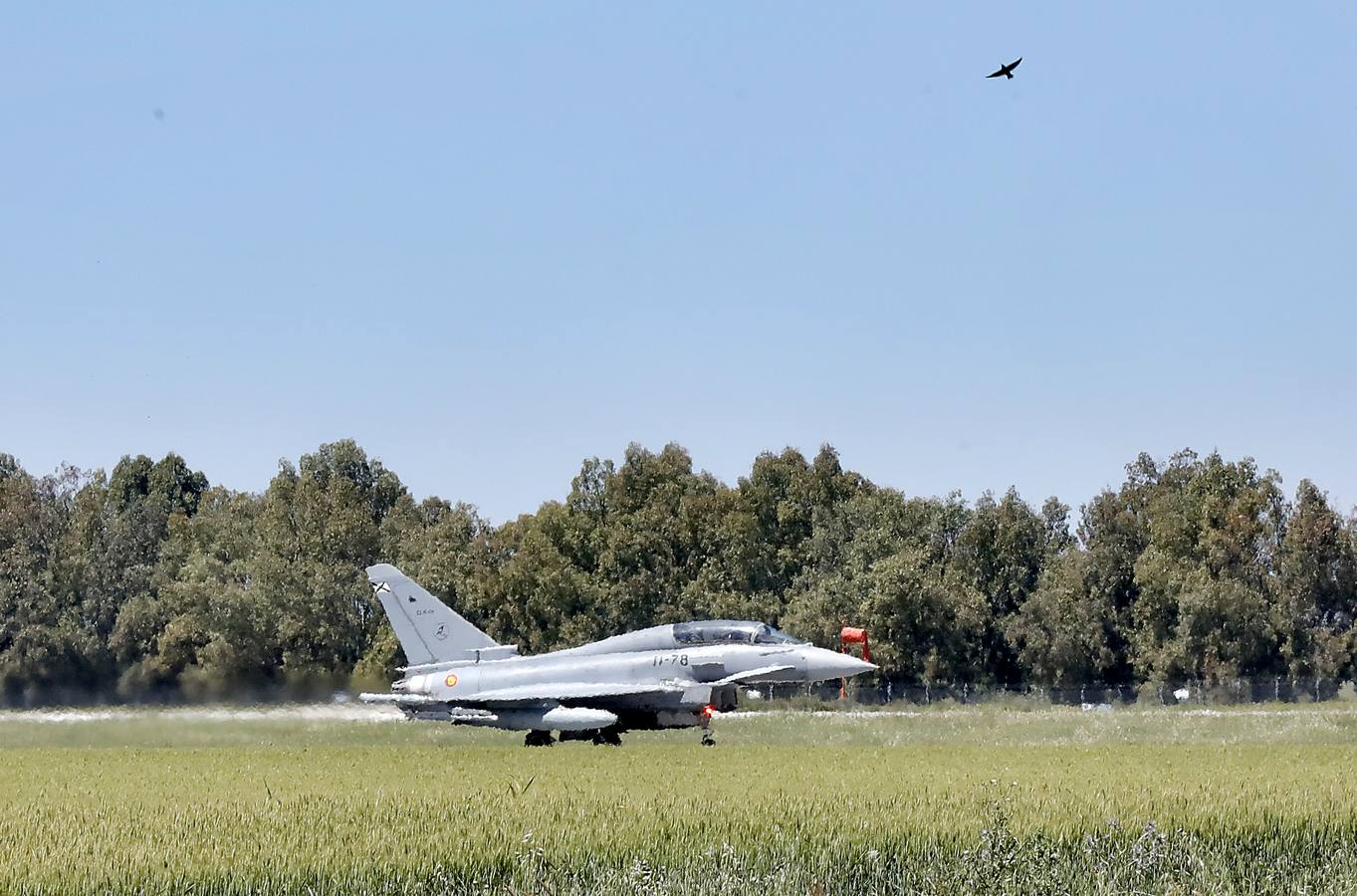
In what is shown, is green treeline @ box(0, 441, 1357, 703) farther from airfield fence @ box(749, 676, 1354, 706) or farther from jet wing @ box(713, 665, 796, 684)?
jet wing @ box(713, 665, 796, 684)

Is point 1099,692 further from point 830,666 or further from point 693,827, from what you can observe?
point 693,827

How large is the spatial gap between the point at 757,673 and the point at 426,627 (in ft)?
28.9

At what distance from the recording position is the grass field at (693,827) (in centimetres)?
1386

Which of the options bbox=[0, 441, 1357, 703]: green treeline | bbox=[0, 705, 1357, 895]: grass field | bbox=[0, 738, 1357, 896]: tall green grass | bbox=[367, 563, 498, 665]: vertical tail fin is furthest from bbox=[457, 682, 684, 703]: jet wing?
bbox=[0, 441, 1357, 703]: green treeline

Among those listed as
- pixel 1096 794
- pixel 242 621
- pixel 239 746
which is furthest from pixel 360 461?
pixel 1096 794

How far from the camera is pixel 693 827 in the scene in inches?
603

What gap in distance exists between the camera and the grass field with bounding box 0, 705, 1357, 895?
13.9 m

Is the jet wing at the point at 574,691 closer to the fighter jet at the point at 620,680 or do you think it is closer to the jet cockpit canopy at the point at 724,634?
the fighter jet at the point at 620,680

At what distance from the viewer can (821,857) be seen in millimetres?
14766

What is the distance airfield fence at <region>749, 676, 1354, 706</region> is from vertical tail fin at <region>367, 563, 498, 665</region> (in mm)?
23213

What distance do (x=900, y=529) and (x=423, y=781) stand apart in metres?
55.4

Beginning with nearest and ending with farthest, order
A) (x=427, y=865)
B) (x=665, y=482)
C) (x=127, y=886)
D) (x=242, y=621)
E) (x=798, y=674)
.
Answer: (x=127, y=886), (x=427, y=865), (x=798, y=674), (x=242, y=621), (x=665, y=482)

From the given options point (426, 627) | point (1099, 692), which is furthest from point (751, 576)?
point (426, 627)

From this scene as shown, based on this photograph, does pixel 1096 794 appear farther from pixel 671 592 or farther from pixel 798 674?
pixel 671 592
